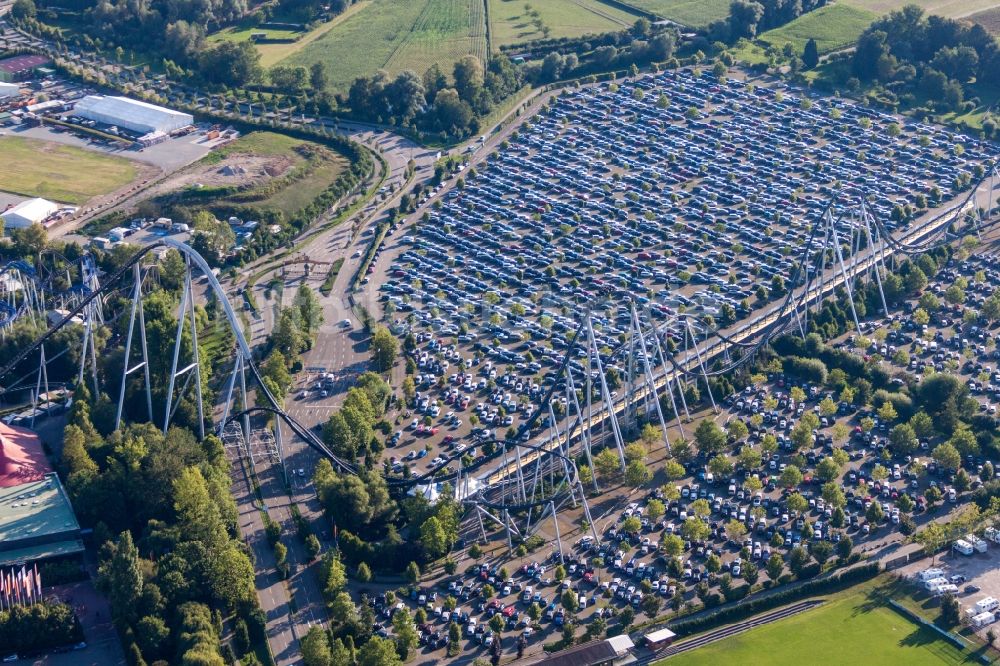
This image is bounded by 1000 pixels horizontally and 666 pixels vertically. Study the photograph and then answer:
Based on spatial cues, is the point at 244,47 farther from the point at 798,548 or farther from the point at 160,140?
the point at 798,548

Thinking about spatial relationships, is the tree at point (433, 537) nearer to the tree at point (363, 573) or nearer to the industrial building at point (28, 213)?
the tree at point (363, 573)

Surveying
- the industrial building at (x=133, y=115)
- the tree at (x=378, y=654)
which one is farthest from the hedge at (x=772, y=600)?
the industrial building at (x=133, y=115)

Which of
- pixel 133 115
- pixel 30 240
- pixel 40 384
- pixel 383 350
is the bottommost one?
pixel 40 384

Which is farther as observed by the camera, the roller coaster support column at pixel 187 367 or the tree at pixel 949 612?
the roller coaster support column at pixel 187 367

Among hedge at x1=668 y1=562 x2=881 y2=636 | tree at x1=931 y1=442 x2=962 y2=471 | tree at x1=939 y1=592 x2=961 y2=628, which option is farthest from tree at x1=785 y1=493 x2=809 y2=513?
tree at x1=931 y1=442 x2=962 y2=471

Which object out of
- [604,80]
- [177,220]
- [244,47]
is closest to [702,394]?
[177,220]

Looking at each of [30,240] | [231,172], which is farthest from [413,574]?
[231,172]

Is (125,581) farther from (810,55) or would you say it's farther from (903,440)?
(810,55)
